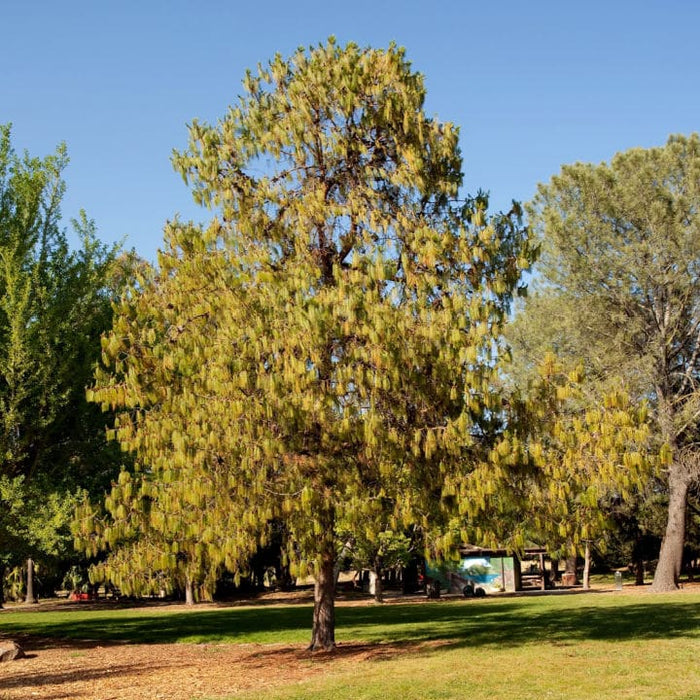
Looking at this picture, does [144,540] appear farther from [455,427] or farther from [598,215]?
[598,215]

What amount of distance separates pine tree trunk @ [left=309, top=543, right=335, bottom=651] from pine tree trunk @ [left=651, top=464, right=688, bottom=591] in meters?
19.7

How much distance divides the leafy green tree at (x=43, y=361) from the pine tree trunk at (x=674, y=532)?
2215 centimetres

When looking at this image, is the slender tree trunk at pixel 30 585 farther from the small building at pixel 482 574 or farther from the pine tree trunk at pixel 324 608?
the pine tree trunk at pixel 324 608

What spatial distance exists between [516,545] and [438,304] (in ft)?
12.9

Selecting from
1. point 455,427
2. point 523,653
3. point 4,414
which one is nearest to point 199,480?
point 455,427

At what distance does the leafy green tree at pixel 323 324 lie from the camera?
11047 millimetres

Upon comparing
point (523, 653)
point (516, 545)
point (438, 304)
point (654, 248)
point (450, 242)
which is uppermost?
point (654, 248)

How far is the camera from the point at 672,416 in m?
29.4

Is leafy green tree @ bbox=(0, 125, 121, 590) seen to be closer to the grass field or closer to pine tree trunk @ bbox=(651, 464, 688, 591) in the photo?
the grass field

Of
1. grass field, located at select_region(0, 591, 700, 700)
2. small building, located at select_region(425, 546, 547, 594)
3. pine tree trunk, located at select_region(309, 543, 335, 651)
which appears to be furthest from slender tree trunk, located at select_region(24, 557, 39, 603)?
pine tree trunk, located at select_region(309, 543, 335, 651)

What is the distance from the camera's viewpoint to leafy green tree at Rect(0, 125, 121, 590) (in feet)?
58.1

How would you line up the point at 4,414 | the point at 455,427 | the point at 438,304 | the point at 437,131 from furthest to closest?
the point at 4,414, the point at 437,131, the point at 438,304, the point at 455,427

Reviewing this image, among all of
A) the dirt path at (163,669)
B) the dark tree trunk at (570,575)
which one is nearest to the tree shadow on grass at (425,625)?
the dirt path at (163,669)

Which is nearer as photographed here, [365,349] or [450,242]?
[365,349]
